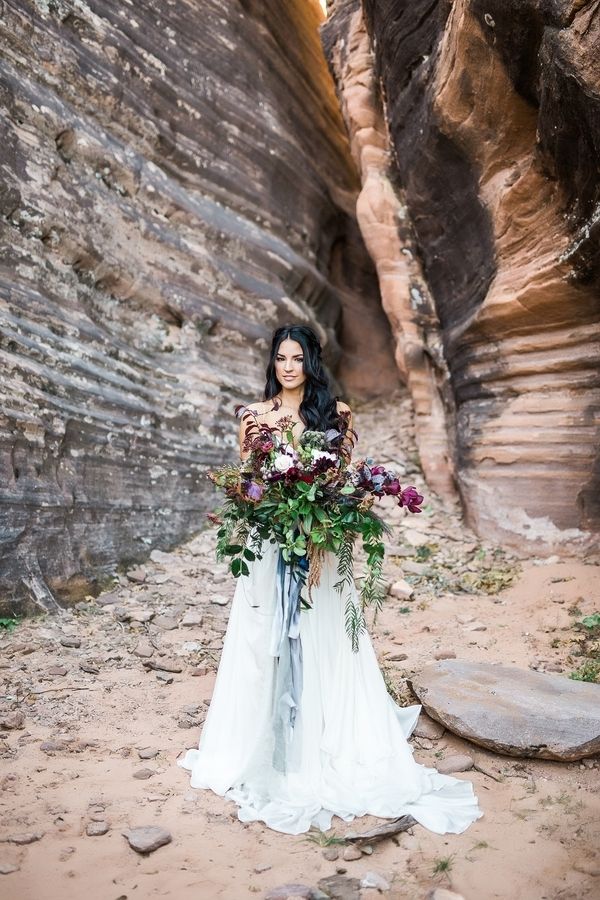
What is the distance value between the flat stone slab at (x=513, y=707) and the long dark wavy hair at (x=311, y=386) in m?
1.72

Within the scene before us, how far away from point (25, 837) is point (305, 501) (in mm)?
1857

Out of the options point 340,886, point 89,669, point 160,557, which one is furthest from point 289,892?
point 160,557

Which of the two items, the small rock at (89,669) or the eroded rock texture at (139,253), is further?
the eroded rock texture at (139,253)

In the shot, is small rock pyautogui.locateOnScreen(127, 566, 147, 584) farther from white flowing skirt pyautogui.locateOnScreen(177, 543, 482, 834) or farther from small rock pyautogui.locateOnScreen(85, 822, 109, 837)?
small rock pyautogui.locateOnScreen(85, 822, 109, 837)

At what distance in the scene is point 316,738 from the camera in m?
3.42

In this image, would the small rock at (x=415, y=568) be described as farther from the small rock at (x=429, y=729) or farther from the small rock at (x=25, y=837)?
the small rock at (x=25, y=837)

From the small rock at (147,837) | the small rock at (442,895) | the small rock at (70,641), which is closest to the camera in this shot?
the small rock at (442,895)

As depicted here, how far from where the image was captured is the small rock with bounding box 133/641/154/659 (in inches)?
200

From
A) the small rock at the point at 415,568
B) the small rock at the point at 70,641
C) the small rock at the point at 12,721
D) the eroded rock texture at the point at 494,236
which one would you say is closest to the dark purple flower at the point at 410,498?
the small rock at the point at 12,721

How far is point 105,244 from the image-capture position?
7.14m

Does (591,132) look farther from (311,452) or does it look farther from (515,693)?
(515,693)

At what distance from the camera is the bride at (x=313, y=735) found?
3.22 metres

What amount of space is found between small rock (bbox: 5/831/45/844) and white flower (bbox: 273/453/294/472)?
187 cm

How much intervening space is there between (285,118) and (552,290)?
5365 mm
